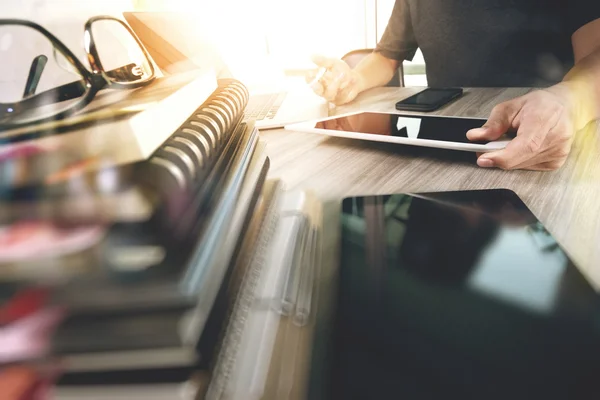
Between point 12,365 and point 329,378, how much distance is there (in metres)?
0.14

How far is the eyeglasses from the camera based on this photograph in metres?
0.24

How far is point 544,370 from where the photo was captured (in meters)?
0.18

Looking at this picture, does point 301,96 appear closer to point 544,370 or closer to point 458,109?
point 458,109

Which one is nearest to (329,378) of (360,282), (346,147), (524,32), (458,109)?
(360,282)

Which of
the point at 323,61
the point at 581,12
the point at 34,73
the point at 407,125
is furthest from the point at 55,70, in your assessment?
the point at 581,12

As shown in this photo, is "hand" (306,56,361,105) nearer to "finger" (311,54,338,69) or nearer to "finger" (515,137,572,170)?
"finger" (311,54,338,69)

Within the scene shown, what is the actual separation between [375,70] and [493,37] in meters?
0.30

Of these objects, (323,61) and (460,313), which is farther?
(323,61)

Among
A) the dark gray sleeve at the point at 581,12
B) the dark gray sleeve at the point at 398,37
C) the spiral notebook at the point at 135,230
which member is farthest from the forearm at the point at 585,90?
the dark gray sleeve at the point at 398,37

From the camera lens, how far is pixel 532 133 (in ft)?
1.36

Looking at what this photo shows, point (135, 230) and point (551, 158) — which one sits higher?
point (135, 230)

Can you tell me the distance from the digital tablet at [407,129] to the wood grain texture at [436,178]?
0.8 inches

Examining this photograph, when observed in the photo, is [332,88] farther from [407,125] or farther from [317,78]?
[407,125]

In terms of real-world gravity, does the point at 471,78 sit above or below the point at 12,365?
below
